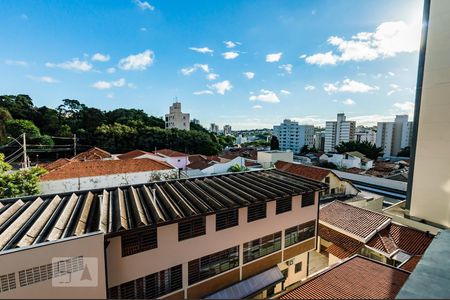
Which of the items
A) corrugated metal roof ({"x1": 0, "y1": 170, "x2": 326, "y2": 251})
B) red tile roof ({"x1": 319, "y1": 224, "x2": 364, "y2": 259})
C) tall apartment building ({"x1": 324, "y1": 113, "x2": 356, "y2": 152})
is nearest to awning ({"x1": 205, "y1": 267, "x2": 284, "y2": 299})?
corrugated metal roof ({"x1": 0, "y1": 170, "x2": 326, "y2": 251})

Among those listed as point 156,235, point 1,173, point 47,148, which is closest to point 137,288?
point 156,235

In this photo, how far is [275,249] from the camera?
10.3 meters

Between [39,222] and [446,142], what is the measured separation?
57.1ft

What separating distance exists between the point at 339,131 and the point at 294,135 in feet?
56.6

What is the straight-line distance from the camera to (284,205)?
10.4 m

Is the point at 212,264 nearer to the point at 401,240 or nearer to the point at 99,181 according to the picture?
the point at 401,240

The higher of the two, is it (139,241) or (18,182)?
(18,182)

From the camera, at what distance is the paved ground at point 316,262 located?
12347 millimetres

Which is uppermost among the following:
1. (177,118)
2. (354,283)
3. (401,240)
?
(177,118)

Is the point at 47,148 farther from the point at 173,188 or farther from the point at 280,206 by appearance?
the point at 280,206

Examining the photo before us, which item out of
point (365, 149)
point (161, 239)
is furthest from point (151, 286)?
point (365, 149)

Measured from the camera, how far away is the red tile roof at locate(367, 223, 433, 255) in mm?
10372

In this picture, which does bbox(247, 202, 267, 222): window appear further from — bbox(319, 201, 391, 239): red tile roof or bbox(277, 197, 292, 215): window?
bbox(319, 201, 391, 239): red tile roof

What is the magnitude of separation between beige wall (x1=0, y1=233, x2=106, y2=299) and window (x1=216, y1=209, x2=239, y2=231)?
13.7 feet
